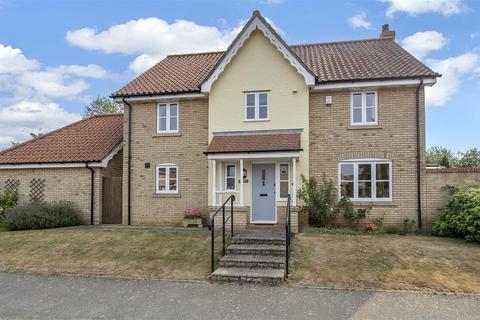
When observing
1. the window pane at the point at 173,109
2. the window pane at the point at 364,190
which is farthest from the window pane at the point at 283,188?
the window pane at the point at 173,109

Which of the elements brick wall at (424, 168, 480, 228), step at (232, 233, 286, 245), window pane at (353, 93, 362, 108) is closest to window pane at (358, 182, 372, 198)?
brick wall at (424, 168, 480, 228)

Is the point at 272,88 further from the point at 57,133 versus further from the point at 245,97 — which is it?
the point at 57,133

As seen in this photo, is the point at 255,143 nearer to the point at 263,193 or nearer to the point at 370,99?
the point at 263,193

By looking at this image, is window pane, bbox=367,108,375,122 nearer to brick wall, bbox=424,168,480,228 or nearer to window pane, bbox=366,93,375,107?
window pane, bbox=366,93,375,107

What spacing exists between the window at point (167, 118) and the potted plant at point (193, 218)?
3.48 m

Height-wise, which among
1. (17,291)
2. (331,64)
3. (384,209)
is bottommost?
(17,291)

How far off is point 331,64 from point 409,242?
7.92 metres

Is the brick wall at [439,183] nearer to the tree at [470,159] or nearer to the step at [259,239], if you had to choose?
the step at [259,239]

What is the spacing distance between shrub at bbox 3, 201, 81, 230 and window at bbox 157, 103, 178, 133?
4.91 meters

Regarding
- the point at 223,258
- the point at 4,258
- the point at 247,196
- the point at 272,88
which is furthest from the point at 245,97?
the point at 4,258

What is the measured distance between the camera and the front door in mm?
13414

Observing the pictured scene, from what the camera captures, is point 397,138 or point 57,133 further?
point 57,133

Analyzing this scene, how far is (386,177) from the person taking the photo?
13.2 m

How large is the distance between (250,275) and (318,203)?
5321 millimetres
